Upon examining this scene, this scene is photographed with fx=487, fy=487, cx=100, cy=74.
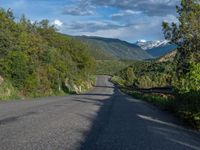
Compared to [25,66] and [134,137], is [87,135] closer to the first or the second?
[134,137]

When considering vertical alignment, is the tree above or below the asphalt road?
above

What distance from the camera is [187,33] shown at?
3922 centimetres

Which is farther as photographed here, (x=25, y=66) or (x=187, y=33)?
(x=25, y=66)

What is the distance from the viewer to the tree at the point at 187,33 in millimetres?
38312

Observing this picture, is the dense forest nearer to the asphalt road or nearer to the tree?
the tree

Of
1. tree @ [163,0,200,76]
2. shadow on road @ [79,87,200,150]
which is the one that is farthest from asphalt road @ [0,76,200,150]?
tree @ [163,0,200,76]

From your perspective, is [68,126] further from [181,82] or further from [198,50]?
[198,50]

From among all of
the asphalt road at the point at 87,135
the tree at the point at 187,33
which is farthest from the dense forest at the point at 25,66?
the asphalt road at the point at 87,135

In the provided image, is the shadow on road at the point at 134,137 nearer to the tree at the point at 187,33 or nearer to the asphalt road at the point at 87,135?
the asphalt road at the point at 87,135

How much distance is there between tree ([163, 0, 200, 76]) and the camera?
38.3 m

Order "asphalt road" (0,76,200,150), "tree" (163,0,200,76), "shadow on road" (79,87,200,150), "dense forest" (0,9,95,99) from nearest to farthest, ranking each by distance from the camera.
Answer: "asphalt road" (0,76,200,150), "shadow on road" (79,87,200,150), "tree" (163,0,200,76), "dense forest" (0,9,95,99)

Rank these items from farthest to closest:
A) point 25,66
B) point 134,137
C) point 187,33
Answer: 1. point 25,66
2. point 187,33
3. point 134,137

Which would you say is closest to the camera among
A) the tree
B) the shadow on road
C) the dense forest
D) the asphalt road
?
the asphalt road

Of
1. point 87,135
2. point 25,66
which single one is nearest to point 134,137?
point 87,135
